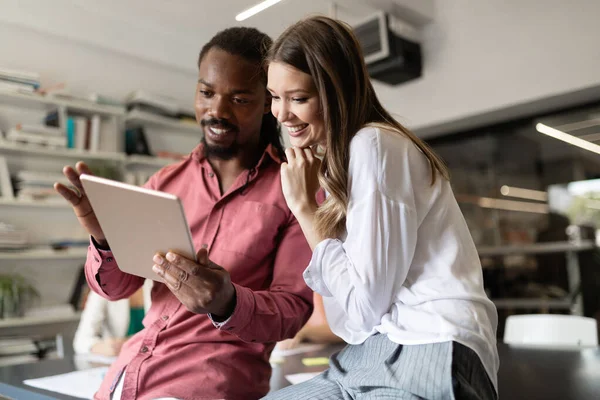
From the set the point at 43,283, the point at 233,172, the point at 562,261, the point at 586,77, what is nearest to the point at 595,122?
the point at 586,77

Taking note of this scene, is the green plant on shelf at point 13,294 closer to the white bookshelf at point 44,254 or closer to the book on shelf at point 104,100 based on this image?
the white bookshelf at point 44,254

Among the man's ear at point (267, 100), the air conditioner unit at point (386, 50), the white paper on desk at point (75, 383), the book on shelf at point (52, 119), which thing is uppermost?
the air conditioner unit at point (386, 50)

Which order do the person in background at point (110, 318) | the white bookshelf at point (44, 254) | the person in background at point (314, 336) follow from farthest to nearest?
the white bookshelf at point (44, 254) < the person in background at point (110, 318) < the person in background at point (314, 336)

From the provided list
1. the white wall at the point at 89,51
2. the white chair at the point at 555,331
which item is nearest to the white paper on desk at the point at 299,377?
the white chair at the point at 555,331

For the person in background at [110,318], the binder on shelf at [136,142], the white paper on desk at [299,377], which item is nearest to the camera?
the white paper on desk at [299,377]

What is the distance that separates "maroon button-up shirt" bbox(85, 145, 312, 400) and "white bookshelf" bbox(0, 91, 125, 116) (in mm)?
2763

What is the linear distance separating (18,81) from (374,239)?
3.54 meters

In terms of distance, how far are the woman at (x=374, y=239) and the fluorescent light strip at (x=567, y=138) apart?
3556mm

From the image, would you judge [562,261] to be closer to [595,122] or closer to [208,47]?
[595,122]

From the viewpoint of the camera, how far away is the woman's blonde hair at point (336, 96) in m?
1.02

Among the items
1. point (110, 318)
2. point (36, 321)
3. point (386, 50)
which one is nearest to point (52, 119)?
point (36, 321)

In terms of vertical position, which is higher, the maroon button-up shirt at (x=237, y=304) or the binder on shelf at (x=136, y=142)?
the binder on shelf at (x=136, y=142)

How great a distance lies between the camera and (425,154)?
39.7 inches

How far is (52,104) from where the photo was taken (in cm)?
Result: 388
